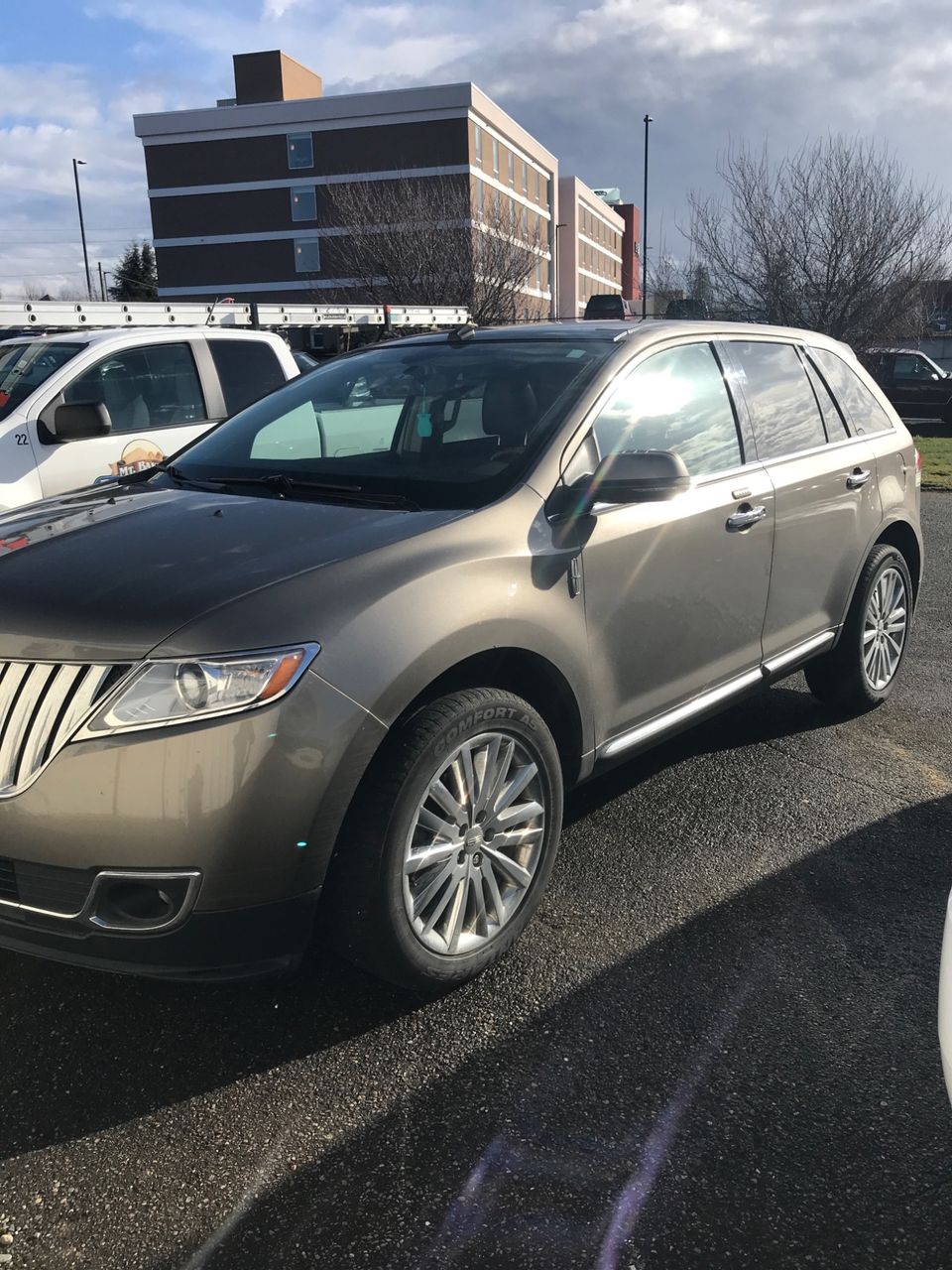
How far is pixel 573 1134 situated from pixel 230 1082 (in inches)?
31.8

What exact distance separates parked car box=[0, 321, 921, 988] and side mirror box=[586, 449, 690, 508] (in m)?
0.01

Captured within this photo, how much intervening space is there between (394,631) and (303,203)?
176ft

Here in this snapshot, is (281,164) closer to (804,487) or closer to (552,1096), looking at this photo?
(804,487)

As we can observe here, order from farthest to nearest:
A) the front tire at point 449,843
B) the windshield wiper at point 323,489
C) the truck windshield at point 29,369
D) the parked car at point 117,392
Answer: the truck windshield at point 29,369 < the parked car at point 117,392 < the windshield wiper at point 323,489 < the front tire at point 449,843

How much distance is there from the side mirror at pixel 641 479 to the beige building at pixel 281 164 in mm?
46526

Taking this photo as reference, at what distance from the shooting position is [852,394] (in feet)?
15.7

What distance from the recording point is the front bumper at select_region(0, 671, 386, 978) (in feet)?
7.20

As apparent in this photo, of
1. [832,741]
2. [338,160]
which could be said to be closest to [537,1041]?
[832,741]

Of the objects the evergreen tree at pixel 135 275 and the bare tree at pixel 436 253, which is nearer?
the bare tree at pixel 436 253

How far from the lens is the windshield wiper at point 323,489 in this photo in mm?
→ 3012

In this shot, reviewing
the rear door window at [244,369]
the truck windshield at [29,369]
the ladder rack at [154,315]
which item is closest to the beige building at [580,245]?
the ladder rack at [154,315]

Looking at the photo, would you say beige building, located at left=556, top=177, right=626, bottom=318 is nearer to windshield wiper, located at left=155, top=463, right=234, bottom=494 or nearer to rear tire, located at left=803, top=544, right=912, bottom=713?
rear tire, located at left=803, top=544, right=912, bottom=713

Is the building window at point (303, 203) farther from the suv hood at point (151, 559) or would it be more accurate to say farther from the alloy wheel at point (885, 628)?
the suv hood at point (151, 559)

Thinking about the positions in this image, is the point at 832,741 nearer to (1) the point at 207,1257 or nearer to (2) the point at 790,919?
(2) the point at 790,919
